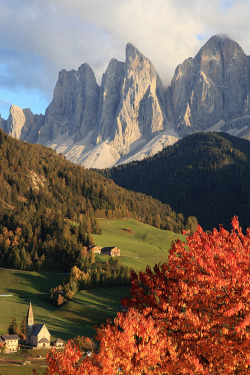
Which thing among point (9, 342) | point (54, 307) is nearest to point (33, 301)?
point (54, 307)

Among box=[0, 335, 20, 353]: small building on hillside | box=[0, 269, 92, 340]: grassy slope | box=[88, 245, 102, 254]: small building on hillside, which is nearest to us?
box=[0, 335, 20, 353]: small building on hillside

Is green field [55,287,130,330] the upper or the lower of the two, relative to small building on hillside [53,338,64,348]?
upper

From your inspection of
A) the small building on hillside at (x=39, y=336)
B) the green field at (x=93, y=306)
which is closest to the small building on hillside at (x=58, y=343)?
A: the small building on hillside at (x=39, y=336)

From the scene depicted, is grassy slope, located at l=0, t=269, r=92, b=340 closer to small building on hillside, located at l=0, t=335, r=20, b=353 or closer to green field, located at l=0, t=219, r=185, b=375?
green field, located at l=0, t=219, r=185, b=375

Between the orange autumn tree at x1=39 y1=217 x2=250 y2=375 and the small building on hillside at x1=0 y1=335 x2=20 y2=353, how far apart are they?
61511 millimetres

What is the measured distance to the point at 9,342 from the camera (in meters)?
82.4

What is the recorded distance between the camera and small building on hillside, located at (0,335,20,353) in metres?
80.7

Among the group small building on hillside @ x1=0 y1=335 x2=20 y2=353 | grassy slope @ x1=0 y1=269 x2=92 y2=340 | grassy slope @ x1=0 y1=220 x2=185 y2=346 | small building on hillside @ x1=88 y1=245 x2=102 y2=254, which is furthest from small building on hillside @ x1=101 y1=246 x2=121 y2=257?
small building on hillside @ x1=0 y1=335 x2=20 y2=353

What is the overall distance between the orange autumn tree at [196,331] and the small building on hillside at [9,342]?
202ft

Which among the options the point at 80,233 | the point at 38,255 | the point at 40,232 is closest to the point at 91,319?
the point at 38,255

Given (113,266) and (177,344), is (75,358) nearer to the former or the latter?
(177,344)

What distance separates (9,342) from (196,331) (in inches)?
2629

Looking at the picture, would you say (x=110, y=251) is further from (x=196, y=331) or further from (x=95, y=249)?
(x=196, y=331)

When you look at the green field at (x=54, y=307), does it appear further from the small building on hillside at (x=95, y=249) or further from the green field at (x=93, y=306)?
the small building on hillside at (x=95, y=249)
